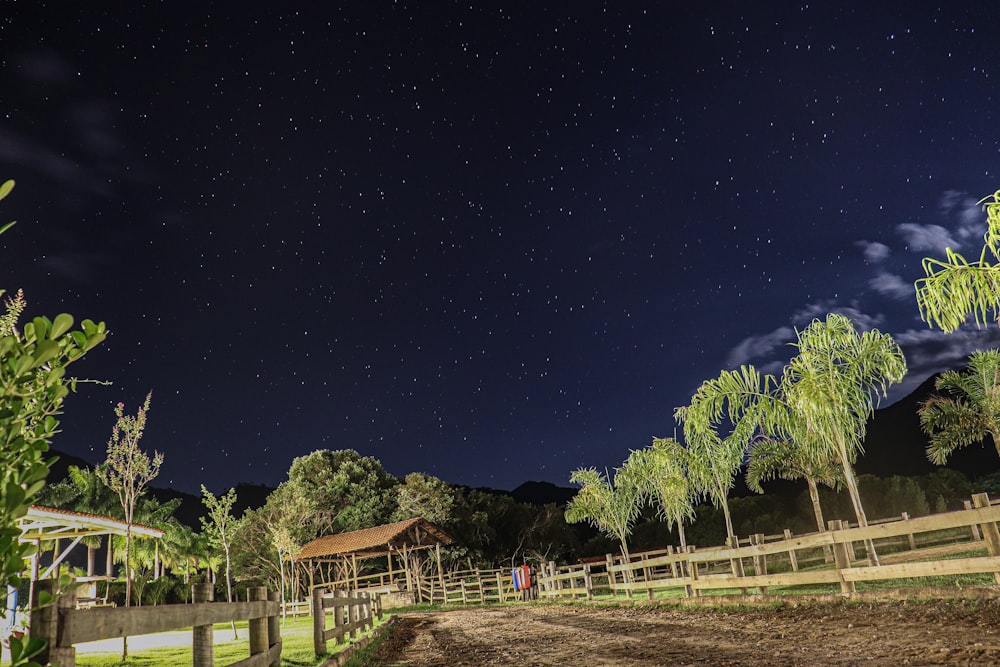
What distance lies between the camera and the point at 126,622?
3.06 meters

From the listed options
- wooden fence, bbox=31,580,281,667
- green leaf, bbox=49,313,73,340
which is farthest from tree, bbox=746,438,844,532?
green leaf, bbox=49,313,73,340

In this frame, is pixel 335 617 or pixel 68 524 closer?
pixel 335 617

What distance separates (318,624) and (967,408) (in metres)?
27.0

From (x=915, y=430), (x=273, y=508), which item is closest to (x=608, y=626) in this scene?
(x=273, y=508)

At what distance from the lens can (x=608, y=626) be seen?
11.5 meters

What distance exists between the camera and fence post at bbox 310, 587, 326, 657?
9891 mm

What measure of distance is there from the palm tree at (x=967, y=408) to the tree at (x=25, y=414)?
99.3ft

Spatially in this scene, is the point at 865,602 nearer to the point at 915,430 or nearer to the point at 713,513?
the point at 713,513

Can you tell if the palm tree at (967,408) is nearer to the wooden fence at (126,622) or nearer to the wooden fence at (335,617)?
the wooden fence at (335,617)

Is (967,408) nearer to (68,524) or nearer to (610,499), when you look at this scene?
(610,499)

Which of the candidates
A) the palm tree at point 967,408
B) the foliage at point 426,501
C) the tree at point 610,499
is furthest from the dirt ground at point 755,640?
the foliage at point 426,501

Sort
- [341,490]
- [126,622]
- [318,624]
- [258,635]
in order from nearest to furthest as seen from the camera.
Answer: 1. [126,622]
2. [258,635]
3. [318,624]
4. [341,490]

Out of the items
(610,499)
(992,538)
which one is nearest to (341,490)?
(610,499)

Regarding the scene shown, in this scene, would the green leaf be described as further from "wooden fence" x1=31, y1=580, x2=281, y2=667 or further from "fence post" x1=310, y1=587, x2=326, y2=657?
"fence post" x1=310, y1=587, x2=326, y2=657
